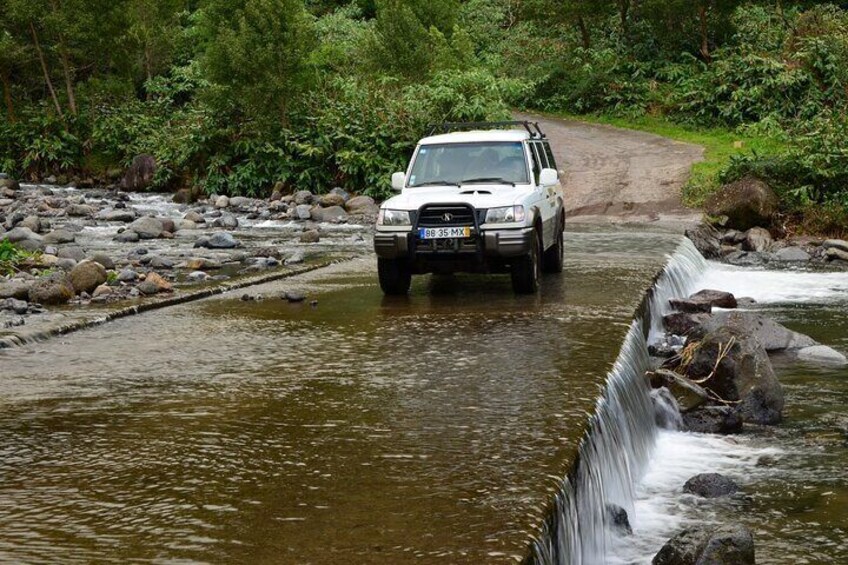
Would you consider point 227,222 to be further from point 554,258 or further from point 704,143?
point 704,143

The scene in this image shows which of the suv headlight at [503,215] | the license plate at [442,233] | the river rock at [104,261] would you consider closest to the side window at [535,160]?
the suv headlight at [503,215]

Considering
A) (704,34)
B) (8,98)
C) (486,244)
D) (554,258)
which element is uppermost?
(704,34)

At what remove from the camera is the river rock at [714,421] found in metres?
8.91

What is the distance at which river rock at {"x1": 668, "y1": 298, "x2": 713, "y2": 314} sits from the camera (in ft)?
44.7

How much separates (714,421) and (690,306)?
15.9 ft

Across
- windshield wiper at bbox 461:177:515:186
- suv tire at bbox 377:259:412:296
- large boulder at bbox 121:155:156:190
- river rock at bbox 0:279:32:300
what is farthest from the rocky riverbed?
windshield wiper at bbox 461:177:515:186

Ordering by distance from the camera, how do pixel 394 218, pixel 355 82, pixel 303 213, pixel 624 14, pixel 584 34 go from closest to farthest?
pixel 394 218 < pixel 303 213 < pixel 355 82 < pixel 624 14 < pixel 584 34

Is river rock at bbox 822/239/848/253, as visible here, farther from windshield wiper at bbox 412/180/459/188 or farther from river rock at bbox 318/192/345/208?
river rock at bbox 318/192/345/208

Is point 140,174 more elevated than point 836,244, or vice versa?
point 140,174

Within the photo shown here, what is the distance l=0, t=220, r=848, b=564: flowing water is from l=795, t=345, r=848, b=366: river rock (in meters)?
0.27

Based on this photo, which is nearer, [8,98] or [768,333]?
[768,333]

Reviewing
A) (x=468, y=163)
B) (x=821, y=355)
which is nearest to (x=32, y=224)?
(x=468, y=163)

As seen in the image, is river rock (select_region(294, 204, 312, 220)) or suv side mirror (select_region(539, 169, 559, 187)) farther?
river rock (select_region(294, 204, 312, 220))

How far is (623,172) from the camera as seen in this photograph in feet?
88.8
